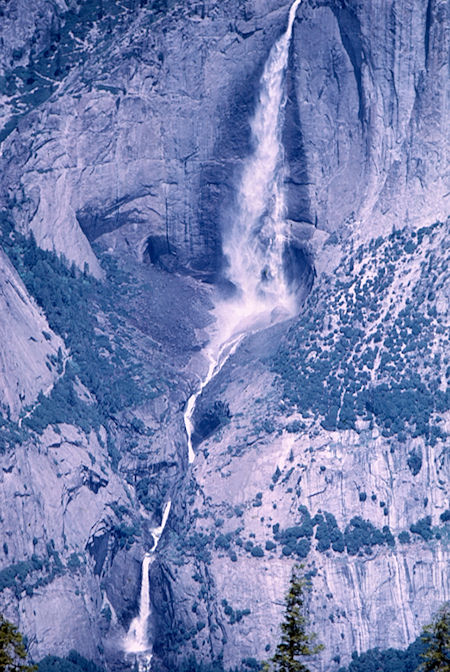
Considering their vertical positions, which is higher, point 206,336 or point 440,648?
point 206,336

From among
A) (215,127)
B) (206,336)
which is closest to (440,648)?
(206,336)

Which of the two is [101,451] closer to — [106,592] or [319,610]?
[106,592]

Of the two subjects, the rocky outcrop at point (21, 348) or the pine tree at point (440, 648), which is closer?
the pine tree at point (440, 648)

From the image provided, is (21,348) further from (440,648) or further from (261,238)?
(440,648)

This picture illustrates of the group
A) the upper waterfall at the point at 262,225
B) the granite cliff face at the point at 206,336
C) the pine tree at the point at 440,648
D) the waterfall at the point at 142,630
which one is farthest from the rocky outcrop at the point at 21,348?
the pine tree at the point at 440,648

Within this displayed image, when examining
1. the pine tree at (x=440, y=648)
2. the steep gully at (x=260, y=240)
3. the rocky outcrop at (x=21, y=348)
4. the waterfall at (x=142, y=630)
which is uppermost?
the steep gully at (x=260, y=240)

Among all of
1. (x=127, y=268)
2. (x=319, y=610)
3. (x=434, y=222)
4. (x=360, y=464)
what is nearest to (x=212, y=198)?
(x=127, y=268)

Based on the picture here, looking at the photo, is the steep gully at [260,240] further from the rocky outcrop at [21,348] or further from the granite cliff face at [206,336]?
the rocky outcrop at [21,348]
